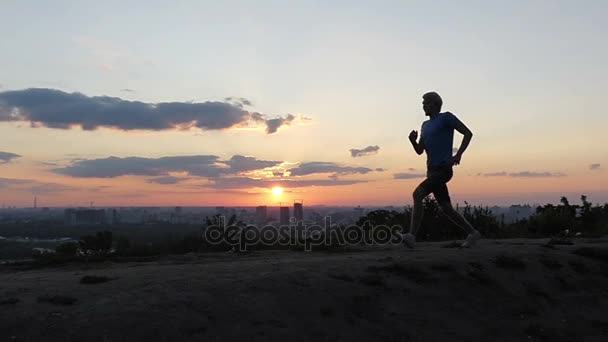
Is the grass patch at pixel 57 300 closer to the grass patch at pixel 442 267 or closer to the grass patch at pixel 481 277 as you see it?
the grass patch at pixel 442 267

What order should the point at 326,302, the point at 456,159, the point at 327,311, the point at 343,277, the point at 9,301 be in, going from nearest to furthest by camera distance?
the point at 9,301 → the point at 327,311 → the point at 326,302 → the point at 343,277 → the point at 456,159

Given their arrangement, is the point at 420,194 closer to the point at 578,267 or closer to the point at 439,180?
the point at 439,180

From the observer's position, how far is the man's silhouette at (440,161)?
8391mm

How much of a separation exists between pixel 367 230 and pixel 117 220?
43.0 m

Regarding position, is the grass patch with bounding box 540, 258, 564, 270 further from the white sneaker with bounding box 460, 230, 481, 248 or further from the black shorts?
the black shorts

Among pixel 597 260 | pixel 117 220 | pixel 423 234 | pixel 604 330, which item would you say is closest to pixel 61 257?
pixel 604 330

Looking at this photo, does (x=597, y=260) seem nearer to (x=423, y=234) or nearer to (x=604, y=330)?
(x=604, y=330)

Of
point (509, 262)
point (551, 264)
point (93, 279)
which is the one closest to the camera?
point (93, 279)

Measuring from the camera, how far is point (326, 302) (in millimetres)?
5449

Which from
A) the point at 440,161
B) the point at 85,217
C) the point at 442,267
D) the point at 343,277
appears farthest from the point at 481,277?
the point at 85,217

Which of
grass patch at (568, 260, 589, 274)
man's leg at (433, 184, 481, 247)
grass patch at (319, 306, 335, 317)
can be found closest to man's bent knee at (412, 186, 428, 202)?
man's leg at (433, 184, 481, 247)

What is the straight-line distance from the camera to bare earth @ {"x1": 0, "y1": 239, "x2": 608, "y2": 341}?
456 centimetres

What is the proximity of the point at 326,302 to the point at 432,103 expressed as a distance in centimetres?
430

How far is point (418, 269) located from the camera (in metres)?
6.64
